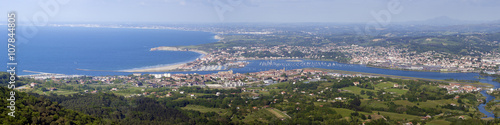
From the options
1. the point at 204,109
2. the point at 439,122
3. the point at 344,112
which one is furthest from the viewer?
the point at 204,109

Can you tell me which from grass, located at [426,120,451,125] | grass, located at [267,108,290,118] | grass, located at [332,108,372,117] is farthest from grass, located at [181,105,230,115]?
grass, located at [426,120,451,125]

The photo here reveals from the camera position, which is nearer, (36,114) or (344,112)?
(36,114)

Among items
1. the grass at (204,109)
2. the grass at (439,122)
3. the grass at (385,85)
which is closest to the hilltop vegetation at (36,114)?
the grass at (204,109)

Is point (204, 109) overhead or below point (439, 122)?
below

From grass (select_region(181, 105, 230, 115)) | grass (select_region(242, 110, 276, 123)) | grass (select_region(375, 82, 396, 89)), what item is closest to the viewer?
grass (select_region(242, 110, 276, 123))

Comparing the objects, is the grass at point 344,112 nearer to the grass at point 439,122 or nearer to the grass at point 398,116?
→ the grass at point 398,116

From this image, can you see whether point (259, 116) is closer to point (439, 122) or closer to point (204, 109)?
point (204, 109)

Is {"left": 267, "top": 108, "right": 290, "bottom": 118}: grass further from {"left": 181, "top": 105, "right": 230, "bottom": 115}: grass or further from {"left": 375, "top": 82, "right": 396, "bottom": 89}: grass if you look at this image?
{"left": 375, "top": 82, "right": 396, "bottom": 89}: grass

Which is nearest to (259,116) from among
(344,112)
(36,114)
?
(344,112)

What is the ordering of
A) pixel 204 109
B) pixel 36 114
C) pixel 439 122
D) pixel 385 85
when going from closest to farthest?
pixel 36 114 → pixel 439 122 → pixel 204 109 → pixel 385 85

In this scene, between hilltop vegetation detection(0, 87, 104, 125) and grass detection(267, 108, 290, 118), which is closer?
hilltop vegetation detection(0, 87, 104, 125)

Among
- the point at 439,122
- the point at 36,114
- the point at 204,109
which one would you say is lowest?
the point at 204,109
